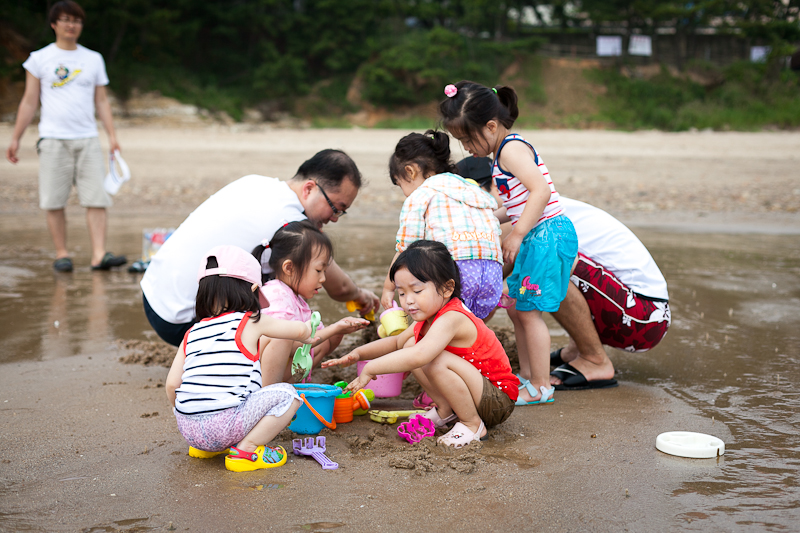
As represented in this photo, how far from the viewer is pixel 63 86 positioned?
5.92 meters

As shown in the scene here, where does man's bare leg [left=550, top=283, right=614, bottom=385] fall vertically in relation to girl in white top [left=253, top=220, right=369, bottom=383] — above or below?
below

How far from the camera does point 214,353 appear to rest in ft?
8.06

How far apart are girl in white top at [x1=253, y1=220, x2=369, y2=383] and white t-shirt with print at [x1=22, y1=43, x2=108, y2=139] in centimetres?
369

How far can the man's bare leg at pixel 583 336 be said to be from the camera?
11.2ft

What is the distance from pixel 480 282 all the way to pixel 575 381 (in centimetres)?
81

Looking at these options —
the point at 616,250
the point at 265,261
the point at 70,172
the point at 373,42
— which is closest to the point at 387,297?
the point at 265,261

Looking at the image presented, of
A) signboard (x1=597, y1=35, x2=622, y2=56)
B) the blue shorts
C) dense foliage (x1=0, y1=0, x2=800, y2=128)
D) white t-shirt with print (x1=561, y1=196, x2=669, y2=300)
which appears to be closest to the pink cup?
the blue shorts

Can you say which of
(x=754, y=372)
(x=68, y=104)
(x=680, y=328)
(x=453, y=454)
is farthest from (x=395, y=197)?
(x=453, y=454)

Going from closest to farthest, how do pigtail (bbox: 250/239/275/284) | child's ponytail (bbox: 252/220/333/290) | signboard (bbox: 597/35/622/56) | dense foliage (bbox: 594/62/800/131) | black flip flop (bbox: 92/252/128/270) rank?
child's ponytail (bbox: 252/220/333/290) → pigtail (bbox: 250/239/275/284) → black flip flop (bbox: 92/252/128/270) → dense foliage (bbox: 594/62/800/131) → signboard (bbox: 597/35/622/56)

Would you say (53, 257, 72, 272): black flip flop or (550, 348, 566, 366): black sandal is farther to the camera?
(53, 257, 72, 272): black flip flop

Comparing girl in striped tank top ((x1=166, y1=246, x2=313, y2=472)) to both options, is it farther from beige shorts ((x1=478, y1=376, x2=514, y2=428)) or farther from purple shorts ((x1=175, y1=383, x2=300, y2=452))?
beige shorts ((x1=478, y1=376, x2=514, y2=428))

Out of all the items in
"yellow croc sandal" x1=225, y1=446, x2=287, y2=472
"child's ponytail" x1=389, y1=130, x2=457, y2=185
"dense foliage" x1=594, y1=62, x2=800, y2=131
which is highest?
"dense foliage" x1=594, y1=62, x2=800, y2=131

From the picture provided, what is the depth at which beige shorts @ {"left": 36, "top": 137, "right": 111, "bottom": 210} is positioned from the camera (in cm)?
596

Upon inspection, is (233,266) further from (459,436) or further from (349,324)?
(459,436)
